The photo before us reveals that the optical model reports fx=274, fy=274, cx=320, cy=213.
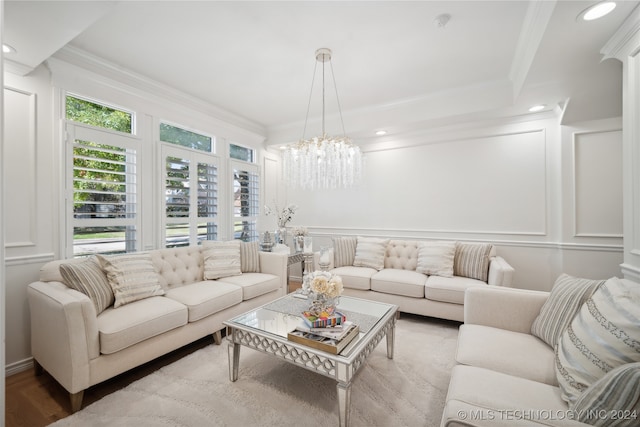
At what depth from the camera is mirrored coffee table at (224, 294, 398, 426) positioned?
155 centimetres

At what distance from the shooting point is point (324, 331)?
175 cm

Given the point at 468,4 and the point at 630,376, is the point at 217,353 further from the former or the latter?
the point at 468,4

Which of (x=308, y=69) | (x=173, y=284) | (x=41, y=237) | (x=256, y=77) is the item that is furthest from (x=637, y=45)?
(x=41, y=237)

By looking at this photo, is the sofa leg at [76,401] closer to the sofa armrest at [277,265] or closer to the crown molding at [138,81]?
the sofa armrest at [277,265]

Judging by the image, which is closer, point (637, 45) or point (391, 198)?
point (637, 45)

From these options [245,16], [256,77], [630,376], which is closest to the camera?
[630,376]

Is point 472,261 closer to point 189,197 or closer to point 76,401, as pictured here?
point 189,197

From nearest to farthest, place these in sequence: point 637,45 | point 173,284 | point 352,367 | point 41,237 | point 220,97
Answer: point 352,367 → point 637,45 → point 41,237 → point 173,284 → point 220,97

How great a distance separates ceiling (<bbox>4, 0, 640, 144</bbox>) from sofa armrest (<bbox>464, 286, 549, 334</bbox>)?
1.80 m

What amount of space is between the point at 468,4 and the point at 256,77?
2081 mm

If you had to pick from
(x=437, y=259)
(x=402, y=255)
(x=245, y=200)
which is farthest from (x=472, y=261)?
(x=245, y=200)

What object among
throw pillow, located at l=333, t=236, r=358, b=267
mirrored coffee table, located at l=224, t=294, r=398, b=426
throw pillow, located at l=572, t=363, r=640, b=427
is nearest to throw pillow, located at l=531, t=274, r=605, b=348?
throw pillow, located at l=572, t=363, r=640, b=427

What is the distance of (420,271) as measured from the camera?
3.40 meters

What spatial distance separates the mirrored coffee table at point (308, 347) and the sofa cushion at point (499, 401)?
0.55 m
